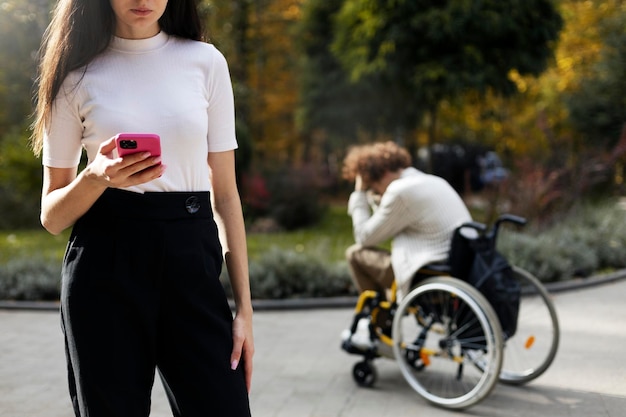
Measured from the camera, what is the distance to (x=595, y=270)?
928 cm

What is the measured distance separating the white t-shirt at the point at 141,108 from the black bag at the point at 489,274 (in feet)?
8.97

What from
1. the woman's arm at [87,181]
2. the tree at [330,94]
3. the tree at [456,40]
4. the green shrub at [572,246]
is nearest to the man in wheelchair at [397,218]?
the woman's arm at [87,181]

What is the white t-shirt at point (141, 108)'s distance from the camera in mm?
2023

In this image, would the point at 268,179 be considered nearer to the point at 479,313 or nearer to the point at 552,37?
the point at 552,37

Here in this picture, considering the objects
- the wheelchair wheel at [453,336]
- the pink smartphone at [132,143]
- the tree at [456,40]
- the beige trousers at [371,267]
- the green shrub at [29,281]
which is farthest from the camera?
the tree at [456,40]

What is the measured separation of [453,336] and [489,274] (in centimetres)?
40

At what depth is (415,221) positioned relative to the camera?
Answer: 489cm

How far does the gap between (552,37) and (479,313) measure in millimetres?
11651

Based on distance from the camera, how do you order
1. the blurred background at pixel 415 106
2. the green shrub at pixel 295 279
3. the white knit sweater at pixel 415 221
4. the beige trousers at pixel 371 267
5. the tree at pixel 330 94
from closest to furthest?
the white knit sweater at pixel 415 221
the beige trousers at pixel 371 267
the green shrub at pixel 295 279
the blurred background at pixel 415 106
the tree at pixel 330 94

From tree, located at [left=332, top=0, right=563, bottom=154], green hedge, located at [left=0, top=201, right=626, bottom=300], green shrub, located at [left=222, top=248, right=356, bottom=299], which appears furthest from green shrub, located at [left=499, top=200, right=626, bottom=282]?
tree, located at [left=332, top=0, right=563, bottom=154]

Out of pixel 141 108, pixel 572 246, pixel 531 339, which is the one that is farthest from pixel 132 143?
pixel 572 246

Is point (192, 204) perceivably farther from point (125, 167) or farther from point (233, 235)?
point (125, 167)

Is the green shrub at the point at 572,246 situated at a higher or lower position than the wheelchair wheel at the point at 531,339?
lower

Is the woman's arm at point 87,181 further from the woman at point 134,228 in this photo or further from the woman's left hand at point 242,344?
the woman's left hand at point 242,344
